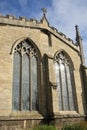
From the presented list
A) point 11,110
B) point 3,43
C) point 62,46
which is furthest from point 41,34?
point 11,110

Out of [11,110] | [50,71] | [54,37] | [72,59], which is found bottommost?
[11,110]

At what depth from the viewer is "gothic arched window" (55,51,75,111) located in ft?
47.6

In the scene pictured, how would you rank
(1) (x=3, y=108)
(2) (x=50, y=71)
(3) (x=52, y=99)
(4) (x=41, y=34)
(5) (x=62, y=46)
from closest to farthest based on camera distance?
(1) (x=3, y=108), (3) (x=52, y=99), (2) (x=50, y=71), (4) (x=41, y=34), (5) (x=62, y=46)

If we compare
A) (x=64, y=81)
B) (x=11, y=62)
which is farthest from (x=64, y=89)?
(x=11, y=62)

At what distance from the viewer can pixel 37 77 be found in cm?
1358

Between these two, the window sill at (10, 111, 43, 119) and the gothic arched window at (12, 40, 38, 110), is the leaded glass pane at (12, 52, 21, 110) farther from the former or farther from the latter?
the window sill at (10, 111, 43, 119)

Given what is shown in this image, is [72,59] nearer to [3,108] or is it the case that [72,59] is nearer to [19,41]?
[19,41]

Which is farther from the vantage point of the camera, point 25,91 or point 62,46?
point 62,46

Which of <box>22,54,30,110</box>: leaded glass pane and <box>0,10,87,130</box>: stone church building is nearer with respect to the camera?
<box>0,10,87,130</box>: stone church building

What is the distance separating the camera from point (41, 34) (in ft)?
49.2

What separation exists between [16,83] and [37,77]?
1.66 metres

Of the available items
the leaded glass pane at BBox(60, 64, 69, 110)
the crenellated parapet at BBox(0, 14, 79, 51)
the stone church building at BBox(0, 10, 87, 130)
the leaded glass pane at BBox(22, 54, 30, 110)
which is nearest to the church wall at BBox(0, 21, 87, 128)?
the stone church building at BBox(0, 10, 87, 130)

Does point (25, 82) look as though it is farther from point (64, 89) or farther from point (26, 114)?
point (64, 89)

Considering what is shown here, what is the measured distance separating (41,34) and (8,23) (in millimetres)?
2685
